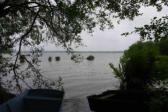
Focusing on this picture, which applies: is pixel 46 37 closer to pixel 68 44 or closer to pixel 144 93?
pixel 68 44

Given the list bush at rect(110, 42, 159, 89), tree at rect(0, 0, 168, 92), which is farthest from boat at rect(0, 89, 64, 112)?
bush at rect(110, 42, 159, 89)

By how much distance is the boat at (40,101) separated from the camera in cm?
778

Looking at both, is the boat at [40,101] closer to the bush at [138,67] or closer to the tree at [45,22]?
the tree at [45,22]

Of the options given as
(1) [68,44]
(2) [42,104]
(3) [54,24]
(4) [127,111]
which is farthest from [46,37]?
(4) [127,111]

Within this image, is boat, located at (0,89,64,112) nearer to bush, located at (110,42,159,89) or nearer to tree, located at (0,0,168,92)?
tree, located at (0,0,168,92)

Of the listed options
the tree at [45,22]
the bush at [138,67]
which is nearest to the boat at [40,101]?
the tree at [45,22]

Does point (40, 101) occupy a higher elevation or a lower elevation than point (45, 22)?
lower

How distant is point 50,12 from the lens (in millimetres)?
8375

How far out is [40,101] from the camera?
835cm

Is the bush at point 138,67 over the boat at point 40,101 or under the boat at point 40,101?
over

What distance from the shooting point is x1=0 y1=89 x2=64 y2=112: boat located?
7.78m

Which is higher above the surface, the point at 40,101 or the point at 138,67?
the point at 138,67

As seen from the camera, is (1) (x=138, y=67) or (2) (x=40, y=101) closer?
(2) (x=40, y=101)

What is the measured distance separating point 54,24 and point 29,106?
14.5 feet
